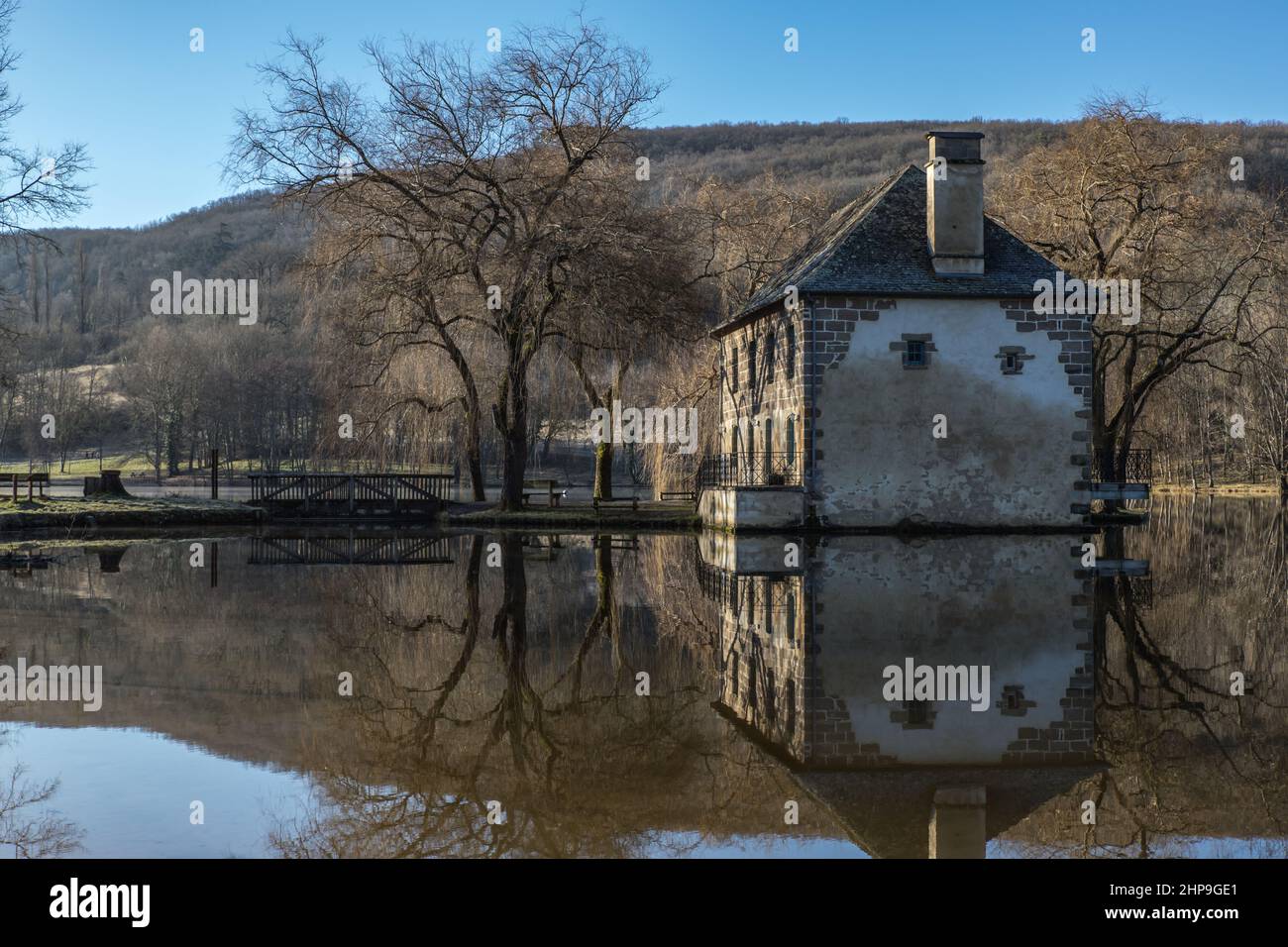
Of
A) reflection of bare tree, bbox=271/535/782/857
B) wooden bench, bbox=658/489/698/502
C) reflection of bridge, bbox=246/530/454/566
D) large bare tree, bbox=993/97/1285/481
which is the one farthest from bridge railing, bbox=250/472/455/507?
reflection of bare tree, bbox=271/535/782/857

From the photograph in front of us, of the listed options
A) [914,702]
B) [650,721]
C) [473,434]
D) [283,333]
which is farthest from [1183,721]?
[283,333]

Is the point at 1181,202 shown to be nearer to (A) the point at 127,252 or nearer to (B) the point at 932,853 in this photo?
(B) the point at 932,853

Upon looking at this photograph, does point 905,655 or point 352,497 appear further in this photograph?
point 352,497

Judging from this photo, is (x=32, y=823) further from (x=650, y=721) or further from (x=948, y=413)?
(x=948, y=413)

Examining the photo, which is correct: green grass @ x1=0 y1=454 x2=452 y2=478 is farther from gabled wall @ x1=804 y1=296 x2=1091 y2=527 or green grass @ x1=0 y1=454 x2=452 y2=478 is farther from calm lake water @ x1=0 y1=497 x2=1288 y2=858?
calm lake water @ x1=0 y1=497 x2=1288 y2=858

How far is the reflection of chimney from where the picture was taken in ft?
98.2

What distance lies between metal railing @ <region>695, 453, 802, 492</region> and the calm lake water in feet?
40.7

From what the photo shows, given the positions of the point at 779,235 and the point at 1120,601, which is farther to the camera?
the point at 779,235

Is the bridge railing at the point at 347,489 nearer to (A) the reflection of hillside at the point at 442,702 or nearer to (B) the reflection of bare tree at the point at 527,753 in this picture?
(A) the reflection of hillside at the point at 442,702

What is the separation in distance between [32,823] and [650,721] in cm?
407

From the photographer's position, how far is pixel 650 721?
8.89 metres

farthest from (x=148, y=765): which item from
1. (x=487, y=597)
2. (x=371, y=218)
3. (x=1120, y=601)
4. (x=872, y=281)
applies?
(x=371, y=218)
